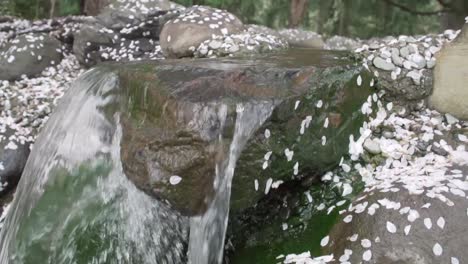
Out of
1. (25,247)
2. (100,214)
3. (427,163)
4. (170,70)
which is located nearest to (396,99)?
(427,163)

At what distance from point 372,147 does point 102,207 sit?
69.4 inches

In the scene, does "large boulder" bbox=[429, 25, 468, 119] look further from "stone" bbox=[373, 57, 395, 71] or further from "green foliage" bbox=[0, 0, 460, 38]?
"green foliage" bbox=[0, 0, 460, 38]

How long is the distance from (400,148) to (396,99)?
47 centimetres

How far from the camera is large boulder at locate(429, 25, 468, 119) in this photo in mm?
3393

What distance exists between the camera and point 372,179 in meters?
3.03

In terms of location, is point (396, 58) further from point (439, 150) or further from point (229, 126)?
point (229, 126)

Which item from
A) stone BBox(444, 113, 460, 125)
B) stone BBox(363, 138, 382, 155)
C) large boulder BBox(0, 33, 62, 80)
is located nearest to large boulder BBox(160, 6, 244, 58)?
stone BBox(363, 138, 382, 155)

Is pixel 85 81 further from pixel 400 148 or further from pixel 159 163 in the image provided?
pixel 400 148

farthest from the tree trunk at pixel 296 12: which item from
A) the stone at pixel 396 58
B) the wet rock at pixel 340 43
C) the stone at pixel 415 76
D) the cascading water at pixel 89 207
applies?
the cascading water at pixel 89 207

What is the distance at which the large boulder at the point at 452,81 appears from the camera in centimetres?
339

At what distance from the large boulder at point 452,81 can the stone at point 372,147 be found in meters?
0.63

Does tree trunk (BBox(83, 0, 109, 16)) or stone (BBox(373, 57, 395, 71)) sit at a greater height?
stone (BBox(373, 57, 395, 71))

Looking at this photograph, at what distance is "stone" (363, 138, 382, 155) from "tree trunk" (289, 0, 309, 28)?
7.10 metres

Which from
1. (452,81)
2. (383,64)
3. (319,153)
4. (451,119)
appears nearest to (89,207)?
(319,153)
